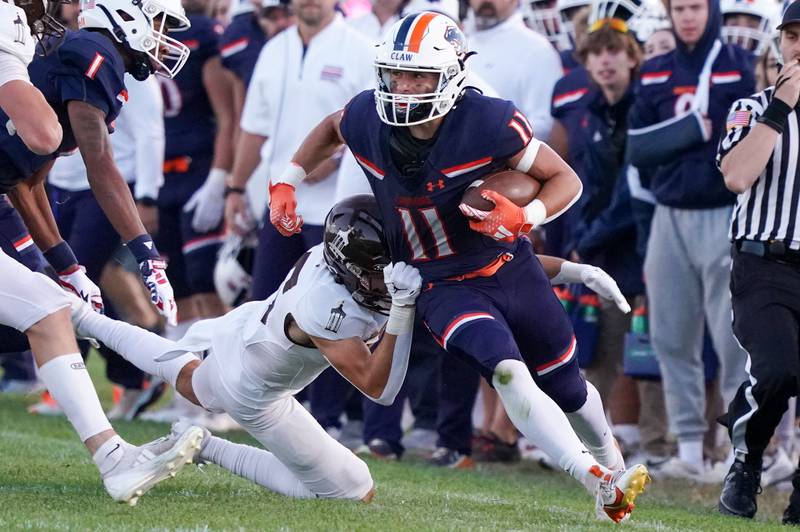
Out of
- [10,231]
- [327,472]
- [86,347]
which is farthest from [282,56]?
[327,472]

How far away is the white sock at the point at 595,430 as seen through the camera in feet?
16.6

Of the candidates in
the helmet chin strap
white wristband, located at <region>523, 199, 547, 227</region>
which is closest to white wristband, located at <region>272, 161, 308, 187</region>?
the helmet chin strap

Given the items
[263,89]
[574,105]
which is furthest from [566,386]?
[263,89]

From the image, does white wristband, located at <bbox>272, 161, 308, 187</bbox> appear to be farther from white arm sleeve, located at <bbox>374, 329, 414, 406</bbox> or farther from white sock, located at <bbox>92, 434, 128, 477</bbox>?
white sock, located at <bbox>92, 434, 128, 477</bbox>

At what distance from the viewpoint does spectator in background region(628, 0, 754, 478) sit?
6664 mm

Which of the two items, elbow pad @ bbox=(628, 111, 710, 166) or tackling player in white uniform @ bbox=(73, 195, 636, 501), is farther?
elbow pad @ bbox=(628, 111, 710, 166)

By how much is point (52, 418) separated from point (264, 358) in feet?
10.8

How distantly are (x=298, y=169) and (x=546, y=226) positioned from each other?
8.31ft

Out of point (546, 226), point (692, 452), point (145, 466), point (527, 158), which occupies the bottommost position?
point (692, 452)

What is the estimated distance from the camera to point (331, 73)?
7371 millimetres

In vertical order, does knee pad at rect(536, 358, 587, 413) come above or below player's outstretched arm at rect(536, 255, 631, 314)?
below

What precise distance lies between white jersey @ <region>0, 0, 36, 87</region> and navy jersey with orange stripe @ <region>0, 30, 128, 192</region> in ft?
1.76

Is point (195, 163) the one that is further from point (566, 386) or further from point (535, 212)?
point (535, 212)

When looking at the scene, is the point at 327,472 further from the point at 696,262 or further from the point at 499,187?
the point at 696,262
